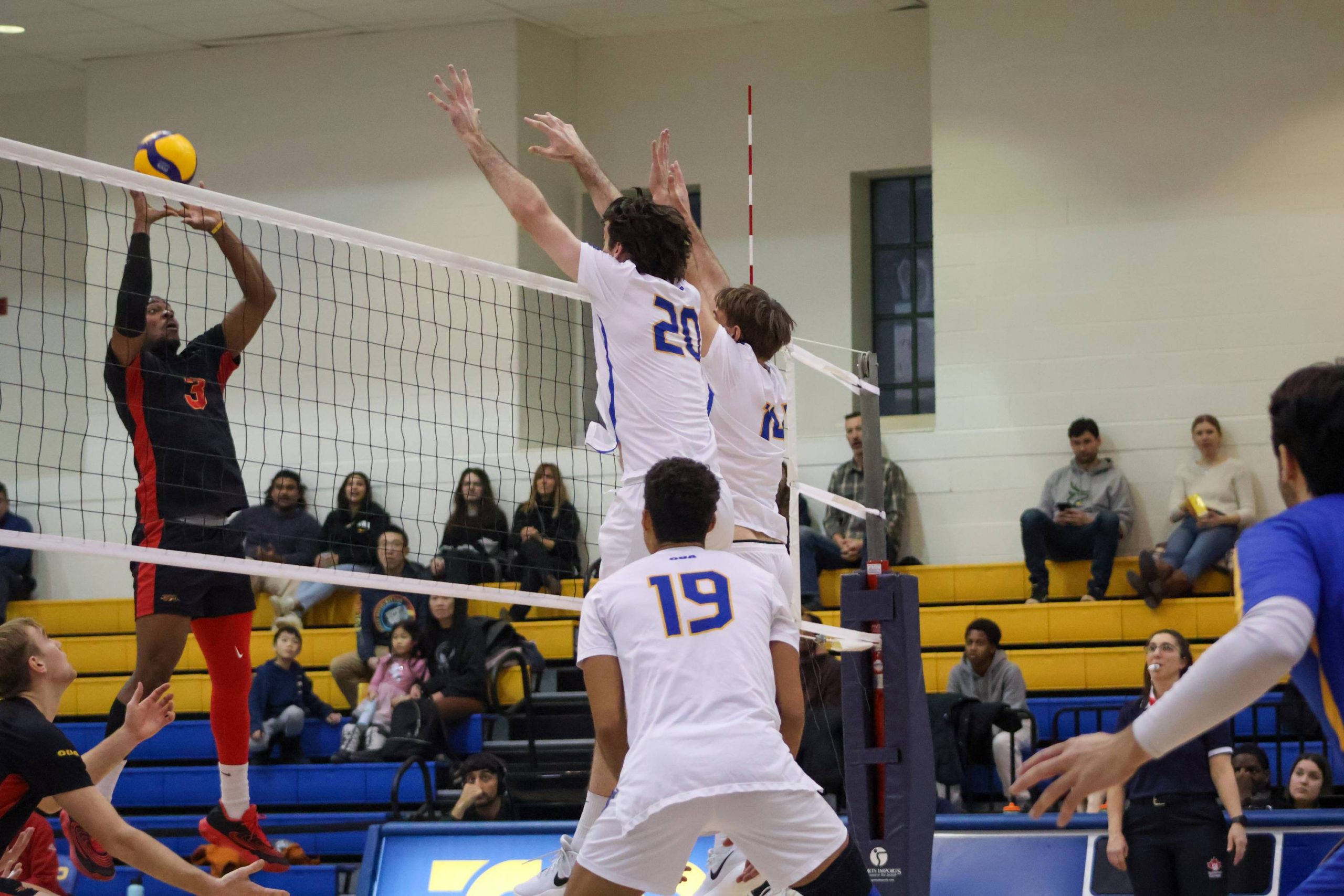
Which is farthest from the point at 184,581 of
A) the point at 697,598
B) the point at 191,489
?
the point at 697,598

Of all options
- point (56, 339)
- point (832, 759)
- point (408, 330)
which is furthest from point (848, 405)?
point (56, 339)

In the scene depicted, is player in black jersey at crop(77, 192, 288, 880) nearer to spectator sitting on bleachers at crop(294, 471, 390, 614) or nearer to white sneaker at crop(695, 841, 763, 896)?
white sneaker at crop(695, 841, 763, 896)

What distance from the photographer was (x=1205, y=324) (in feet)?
41.8

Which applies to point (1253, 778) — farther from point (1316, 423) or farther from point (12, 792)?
point (12, 792)

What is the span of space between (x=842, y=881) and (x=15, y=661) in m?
2.62

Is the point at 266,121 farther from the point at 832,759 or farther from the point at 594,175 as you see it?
the point at 594,175

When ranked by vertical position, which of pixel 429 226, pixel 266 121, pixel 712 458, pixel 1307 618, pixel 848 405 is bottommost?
pixel 1307 618

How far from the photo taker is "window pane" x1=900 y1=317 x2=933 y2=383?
47.3 feet

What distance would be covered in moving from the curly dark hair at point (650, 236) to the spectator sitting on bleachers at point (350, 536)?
7937mm

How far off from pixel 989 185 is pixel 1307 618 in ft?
35.9

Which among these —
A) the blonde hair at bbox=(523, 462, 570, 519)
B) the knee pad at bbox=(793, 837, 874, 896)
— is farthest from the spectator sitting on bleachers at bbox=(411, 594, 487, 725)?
the knee pad at bbox=(793, 837, 874, 896)

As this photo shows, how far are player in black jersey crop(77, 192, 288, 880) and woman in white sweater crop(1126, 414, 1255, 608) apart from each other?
7.66m

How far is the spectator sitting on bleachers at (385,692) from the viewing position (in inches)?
447

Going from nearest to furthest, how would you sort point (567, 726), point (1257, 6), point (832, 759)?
point (832, 759), point (567, 726), point (1257, 6)
